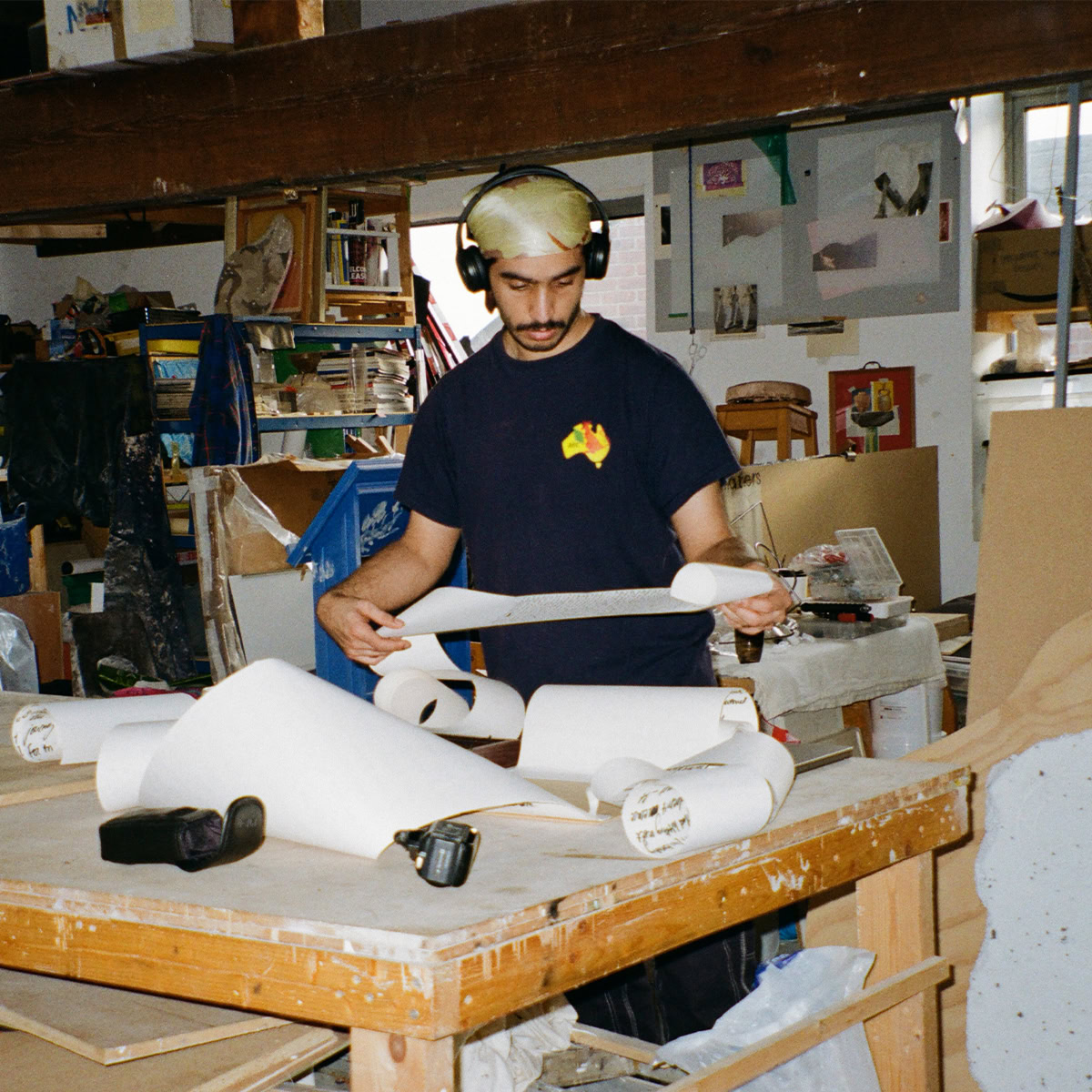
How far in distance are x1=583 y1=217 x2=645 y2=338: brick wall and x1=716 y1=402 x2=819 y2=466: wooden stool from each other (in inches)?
79.4

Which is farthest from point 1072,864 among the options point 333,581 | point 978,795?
point 333,581

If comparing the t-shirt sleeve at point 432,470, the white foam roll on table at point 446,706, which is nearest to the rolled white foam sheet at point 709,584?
the white foam roll on table at point 446,706

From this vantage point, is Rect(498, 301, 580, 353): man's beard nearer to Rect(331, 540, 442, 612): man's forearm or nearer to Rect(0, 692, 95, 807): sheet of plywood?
Rect(331, 540, 442, 612): man's forearm

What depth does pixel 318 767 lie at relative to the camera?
3.24 ft

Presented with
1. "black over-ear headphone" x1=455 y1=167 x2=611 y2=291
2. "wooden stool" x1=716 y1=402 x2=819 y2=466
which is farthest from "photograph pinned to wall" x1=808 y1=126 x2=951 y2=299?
"black over-ear headphone" x1=455 y1=167 x2=611 y2=291

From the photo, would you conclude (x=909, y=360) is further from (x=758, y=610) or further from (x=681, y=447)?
(x=758, y=610)

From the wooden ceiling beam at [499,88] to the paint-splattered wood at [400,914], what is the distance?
4.02 feet

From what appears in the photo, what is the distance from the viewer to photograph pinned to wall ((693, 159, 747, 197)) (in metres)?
6.55

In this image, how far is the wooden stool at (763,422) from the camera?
5.24 metres

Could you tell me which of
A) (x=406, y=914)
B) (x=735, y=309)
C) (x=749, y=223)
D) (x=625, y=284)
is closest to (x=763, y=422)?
(x=735, y=309)

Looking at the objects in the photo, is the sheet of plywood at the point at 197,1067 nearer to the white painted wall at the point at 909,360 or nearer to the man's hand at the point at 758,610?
the man's hand at the point at 758,610

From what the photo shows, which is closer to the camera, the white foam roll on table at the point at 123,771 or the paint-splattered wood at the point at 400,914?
the paint-splattered wood at the point at 400,914

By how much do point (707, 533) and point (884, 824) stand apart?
2.47ft

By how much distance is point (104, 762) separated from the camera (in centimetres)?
116
